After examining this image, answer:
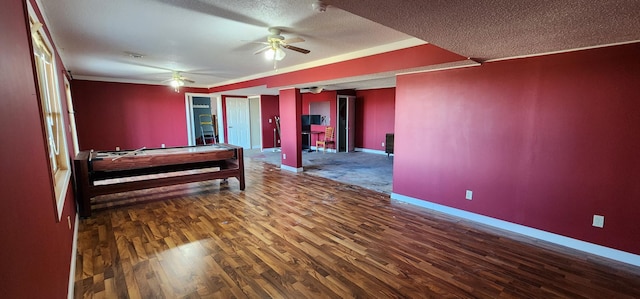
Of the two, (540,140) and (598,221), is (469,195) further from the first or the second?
(598,221)

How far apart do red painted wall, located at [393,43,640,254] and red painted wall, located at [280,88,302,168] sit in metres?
2.86

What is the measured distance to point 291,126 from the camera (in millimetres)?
6402

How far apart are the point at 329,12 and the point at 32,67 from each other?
214 cm

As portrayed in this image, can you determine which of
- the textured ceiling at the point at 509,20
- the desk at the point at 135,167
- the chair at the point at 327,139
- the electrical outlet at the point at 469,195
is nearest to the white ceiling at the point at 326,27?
the textured ceiling at the point at 509,20

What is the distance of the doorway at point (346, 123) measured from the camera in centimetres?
950

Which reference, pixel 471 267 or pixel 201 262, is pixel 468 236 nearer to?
pixel 471 267

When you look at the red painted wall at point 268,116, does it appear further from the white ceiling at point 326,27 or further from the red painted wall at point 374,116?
the white ceiling at point 326,27

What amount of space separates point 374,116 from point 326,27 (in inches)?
258

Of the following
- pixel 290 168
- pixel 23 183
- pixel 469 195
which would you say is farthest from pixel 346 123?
pixel 23 183

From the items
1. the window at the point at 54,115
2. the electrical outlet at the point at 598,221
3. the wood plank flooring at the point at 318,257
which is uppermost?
the window at the point at 54,115

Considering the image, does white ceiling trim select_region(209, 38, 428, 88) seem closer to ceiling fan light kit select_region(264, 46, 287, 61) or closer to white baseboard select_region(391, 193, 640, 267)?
ceiling fan light kit select_region(264, 46, 287, 61)

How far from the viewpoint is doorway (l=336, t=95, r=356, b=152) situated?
950 cm

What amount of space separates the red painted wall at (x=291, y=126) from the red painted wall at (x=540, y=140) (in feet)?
9.37

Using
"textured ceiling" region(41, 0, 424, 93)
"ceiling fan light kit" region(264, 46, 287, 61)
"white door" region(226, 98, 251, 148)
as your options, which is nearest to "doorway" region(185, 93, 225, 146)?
"white door" region(226, 98, 251, 148)
